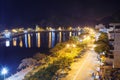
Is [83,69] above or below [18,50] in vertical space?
above

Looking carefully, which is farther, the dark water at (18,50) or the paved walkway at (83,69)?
the dark water at (18,50)

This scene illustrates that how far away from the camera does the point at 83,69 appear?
46.5 feet

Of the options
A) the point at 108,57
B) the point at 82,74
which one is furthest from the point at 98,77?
the point at 108,57

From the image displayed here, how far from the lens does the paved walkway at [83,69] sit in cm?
1241

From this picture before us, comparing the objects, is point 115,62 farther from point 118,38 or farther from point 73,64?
point 73,64

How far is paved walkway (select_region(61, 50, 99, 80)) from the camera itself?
12.4 meters

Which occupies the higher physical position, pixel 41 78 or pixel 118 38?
pixel 118 38

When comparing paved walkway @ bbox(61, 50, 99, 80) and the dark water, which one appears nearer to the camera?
paved walkway @ bbox(61, 50, 99, 80)

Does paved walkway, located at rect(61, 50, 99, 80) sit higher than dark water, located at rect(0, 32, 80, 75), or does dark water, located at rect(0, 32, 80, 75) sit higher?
paved walkway, located at rect(61, 50, 99, 80)

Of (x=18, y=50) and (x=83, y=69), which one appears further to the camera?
(x=18, y=50)

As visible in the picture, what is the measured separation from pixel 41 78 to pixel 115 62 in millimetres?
5322

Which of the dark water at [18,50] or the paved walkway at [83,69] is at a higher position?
the paved walkway at [83,69]

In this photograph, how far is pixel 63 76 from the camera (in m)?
12.5

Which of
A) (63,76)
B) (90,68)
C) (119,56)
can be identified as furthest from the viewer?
(90,68)
